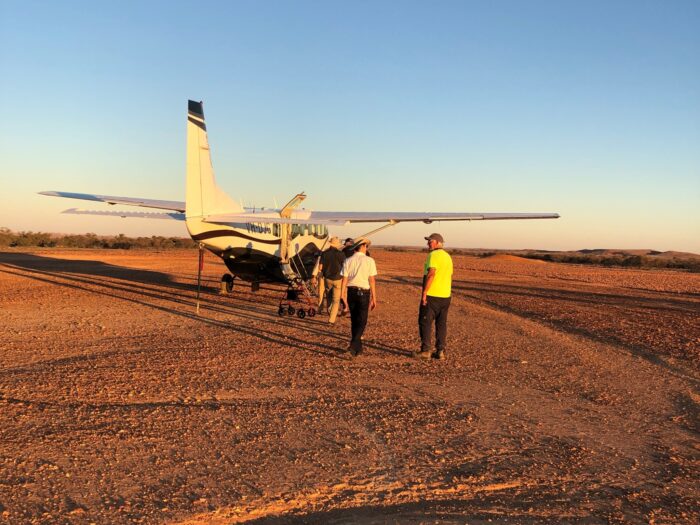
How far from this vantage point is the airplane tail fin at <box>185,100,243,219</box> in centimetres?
1472

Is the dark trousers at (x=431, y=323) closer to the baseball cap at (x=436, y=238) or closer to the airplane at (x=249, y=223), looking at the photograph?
the baseball cap at (x=436, y=238)

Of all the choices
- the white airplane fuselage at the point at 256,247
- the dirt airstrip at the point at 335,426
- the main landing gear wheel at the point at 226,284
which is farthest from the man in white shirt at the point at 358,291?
the main landing gear wheel at the point at 226,284

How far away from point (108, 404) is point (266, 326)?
599cm

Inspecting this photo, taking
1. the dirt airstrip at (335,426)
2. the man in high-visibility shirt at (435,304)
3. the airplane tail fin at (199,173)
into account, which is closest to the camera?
the dirt airstrip at (335,426)

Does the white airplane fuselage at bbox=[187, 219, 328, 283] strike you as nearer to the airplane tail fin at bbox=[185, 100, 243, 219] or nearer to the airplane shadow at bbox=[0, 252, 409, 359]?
the airplane tail fin at bbox=[185, 100, 243, 219]

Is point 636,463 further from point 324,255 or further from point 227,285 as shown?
Answer: point 227,285

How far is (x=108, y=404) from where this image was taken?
240 inches

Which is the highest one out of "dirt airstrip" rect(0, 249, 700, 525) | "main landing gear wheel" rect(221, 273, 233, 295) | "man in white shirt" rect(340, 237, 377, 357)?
"man in white shirt" rect(340, 237, 377, 357)

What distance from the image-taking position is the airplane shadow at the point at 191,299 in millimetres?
10409

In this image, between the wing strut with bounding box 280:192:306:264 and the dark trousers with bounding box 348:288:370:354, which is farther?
the wing strut with bounding box 280:192:306:264

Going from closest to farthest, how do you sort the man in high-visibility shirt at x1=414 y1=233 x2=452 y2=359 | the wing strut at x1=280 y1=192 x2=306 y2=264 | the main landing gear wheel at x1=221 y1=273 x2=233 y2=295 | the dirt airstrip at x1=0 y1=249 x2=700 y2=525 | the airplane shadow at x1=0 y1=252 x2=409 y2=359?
the dirt airstrip at x1=0 y1=249 x2=700 y2=525 → the man in high-visibility shirt at x1=414 y1=233 x2=452 y2=359 → the airplane shadow at x1=0 y1=252 x2=409 y2=359 → the wing strut at x1=280 y1=192 x2=306 y2=264 → the main landing gear wheel at x1=221 y1=273 x2=233 y2=295

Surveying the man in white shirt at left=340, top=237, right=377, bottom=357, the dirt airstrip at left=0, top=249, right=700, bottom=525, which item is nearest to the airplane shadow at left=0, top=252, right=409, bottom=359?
the dirt airstrip at left=0, top=249, right=700, bottom=525

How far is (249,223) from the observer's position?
1537 centimetres

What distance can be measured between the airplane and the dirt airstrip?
3.48 metres
